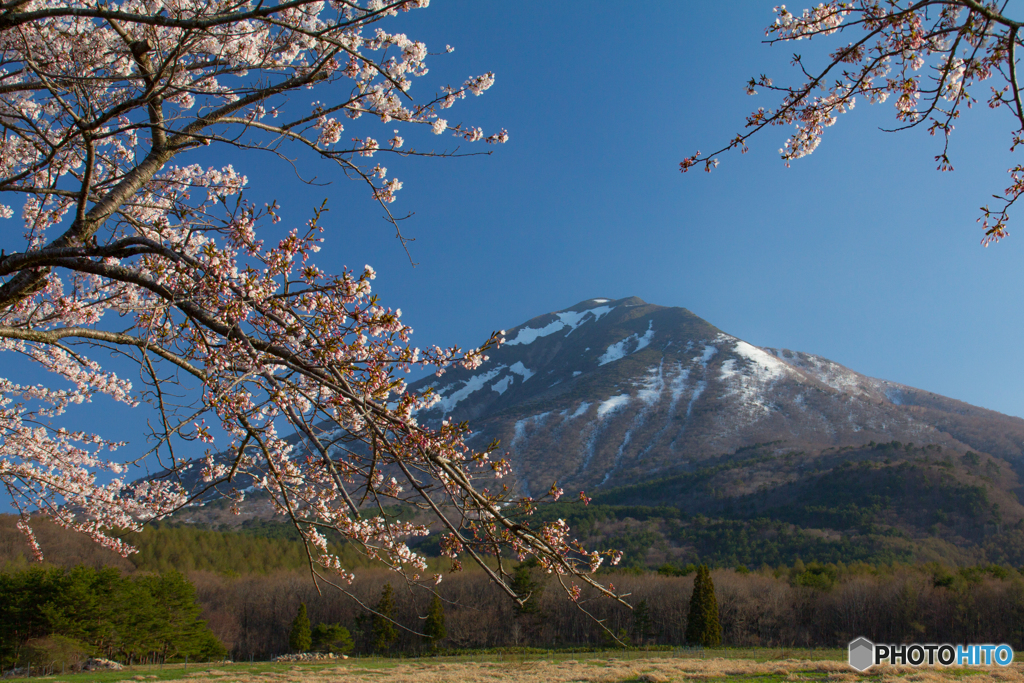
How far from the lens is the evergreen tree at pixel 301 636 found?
44.1m

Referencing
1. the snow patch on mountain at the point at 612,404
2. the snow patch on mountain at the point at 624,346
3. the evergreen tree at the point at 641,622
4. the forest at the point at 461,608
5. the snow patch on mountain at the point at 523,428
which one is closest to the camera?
the forest at the point at 461,608

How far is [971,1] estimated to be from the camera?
2.65m

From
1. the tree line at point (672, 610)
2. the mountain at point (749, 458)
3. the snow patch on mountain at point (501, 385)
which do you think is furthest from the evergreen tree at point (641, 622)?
the snow patch on mountain at point (501, 385)

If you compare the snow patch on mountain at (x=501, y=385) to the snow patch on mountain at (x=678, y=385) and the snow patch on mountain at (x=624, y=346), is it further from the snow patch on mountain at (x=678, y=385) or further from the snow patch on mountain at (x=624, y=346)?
the snow patch on mountain at (x=678, y=385)

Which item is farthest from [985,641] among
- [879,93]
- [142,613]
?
[142,613]

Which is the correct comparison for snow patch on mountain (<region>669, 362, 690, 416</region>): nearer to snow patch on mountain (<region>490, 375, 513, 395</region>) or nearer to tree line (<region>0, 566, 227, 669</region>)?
snow patch on mountain (<region>490, 375, 513, 395</region>)

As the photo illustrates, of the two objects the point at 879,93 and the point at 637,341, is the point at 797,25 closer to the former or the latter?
the point at 879,93

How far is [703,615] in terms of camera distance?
3784 cm

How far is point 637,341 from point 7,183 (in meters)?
191

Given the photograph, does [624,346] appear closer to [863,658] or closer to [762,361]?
[762,361]

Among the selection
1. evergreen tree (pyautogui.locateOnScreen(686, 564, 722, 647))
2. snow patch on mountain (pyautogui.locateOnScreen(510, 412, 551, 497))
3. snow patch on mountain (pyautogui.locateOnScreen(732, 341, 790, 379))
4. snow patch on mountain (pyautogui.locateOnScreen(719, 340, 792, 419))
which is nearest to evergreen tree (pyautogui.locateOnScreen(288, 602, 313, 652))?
evergreen tree (pyautogui.locateOnScreen(686, 564, 722, 647))

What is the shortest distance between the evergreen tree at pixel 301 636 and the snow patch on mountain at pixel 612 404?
97097 mm

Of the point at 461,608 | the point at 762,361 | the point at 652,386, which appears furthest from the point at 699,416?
the point at 461,608

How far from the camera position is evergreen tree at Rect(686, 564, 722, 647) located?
3788 cm
